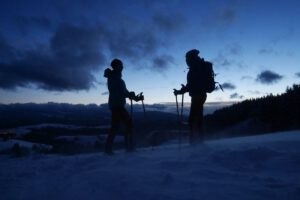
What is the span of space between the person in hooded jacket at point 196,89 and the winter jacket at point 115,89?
5.02 feet

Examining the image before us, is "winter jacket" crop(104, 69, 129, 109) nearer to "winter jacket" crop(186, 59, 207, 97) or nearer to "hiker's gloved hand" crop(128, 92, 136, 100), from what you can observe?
"hiker's gloved hand" crop(128, 92, 136, 100)

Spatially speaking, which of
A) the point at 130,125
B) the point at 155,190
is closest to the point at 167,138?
the point at 130,125

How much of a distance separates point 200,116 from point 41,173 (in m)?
3.77

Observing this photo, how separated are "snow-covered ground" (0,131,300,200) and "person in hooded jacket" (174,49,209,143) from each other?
5.77 feet

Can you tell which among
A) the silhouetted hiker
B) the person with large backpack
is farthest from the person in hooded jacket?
the silhouetted hiker

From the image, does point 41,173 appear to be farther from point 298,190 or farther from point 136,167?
point 298,190

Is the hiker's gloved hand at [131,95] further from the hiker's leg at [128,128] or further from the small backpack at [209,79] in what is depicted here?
the small backpack at [209,79]

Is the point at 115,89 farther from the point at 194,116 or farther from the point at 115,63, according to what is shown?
the point at 194,116

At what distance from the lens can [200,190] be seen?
3.88 m

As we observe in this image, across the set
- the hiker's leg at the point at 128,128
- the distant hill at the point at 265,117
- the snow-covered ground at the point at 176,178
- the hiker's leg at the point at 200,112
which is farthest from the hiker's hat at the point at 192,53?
the distant hill at the point at 265,117

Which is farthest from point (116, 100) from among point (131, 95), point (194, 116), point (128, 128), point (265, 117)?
point (265, 117)

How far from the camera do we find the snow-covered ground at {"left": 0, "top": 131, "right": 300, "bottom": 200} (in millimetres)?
3834

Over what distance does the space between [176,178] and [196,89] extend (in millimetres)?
3605

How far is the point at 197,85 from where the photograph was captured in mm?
7668
